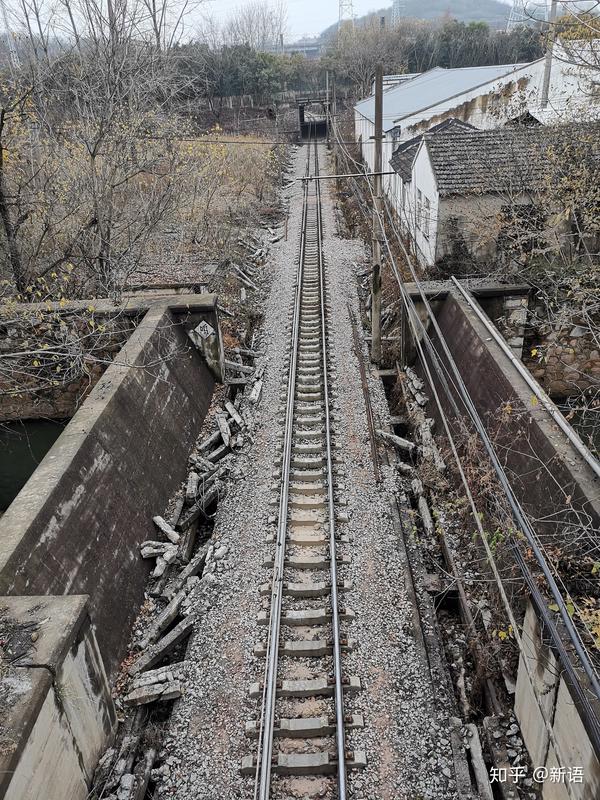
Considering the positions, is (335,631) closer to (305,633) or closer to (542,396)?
(305,633)

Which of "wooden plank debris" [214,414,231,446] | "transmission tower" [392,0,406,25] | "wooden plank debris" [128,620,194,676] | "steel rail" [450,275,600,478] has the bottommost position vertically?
"wooden plank debris" [128,620,194,676]

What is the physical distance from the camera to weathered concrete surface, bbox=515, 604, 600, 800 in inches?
196

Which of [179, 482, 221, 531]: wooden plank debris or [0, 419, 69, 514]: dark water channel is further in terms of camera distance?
[0, 419, 69, 514]: dark water channel

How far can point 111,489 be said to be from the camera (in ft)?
28.4

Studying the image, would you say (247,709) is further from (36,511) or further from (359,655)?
(36,511)

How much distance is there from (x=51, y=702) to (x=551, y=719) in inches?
202

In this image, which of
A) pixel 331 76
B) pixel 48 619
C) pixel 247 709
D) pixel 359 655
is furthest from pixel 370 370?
pixel 331 76

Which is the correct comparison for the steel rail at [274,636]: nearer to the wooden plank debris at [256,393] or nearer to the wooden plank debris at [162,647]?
the wooden plank debris at [256,393]

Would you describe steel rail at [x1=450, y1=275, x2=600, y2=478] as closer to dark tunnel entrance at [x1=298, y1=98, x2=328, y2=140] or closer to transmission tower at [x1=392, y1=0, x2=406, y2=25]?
dark tunnel entrance at [x1=298, y1=98, x2=328, y2=140]

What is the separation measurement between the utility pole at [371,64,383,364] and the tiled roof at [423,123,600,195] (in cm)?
328

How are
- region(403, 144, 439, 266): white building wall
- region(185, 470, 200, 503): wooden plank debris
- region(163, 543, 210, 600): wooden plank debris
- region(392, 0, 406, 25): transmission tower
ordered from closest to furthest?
region(163, 543, 210, 600): wooden plank debris
region(185, 470, 200, 503): wooden plank debris
region(403, 144, 439, 266): white building wall
region(392, 0, 406, 25): transmission tower

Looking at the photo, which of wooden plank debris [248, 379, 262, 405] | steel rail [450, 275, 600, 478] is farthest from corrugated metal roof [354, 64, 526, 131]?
wooden plank debris [248, 379, 262, 405]

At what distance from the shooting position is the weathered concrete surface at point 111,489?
688 centimetres

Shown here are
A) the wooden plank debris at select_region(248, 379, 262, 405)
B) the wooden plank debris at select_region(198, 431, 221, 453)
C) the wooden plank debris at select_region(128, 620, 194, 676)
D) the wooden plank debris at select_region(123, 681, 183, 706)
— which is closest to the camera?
the wooden plank debris at select_region(123, 681, 183, 706)
